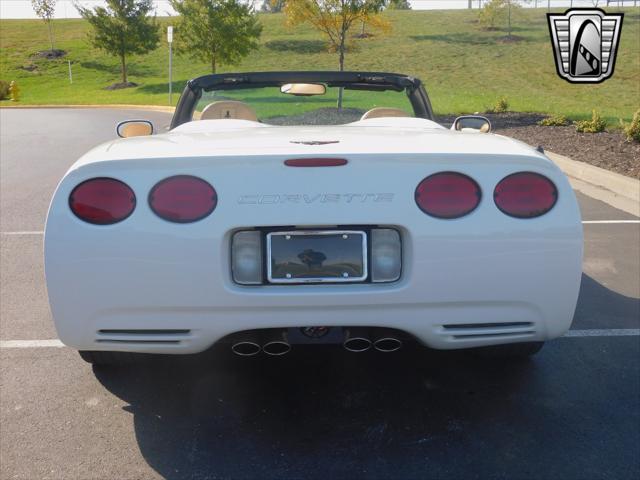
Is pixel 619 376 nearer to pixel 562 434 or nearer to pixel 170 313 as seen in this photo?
pixel 562 434

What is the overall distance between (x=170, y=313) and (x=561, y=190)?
157 centimetres

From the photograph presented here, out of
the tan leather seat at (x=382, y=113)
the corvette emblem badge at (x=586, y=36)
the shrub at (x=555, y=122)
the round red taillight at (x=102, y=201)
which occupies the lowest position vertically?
the shrub at (x=555, y=122)

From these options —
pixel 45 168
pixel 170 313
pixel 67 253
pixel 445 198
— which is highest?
pixel 445 198

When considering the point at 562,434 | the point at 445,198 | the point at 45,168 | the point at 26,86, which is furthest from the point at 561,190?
the point at 26,86

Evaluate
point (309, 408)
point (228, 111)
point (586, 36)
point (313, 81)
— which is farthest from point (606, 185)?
point (586, 36)

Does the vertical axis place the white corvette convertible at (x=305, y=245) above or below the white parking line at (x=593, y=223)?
above

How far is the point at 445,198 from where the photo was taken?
2.63 m

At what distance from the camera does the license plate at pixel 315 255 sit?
102 inches

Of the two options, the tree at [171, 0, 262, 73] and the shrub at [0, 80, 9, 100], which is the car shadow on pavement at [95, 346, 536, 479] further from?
the shrub at [0, 80, 9, 100]

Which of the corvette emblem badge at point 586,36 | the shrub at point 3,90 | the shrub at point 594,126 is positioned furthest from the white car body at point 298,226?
the shrub at point 3,90

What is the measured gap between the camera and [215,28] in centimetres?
3741

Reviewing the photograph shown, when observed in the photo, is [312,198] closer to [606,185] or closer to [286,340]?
[286,340]

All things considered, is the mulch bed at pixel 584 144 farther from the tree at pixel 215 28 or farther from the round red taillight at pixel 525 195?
the tree at pixel 215 28

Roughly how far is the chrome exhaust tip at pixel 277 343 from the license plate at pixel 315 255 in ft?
0.84
